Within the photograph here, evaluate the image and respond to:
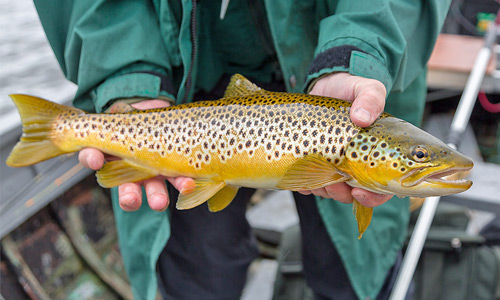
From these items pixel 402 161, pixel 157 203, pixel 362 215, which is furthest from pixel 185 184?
pixel 402 161

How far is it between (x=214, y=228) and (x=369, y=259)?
2.41 ft

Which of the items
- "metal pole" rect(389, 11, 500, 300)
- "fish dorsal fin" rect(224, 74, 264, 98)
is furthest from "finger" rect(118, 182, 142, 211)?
"metal pole" rect(389, 11, 500, 300)

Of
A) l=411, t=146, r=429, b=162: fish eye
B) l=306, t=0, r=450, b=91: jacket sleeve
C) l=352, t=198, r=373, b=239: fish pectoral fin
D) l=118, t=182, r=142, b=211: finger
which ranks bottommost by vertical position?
l=118, t=182, r=142, b=211: finger

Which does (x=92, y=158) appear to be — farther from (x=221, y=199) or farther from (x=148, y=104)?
(x=221, y=199)

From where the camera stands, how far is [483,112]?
4875 mm

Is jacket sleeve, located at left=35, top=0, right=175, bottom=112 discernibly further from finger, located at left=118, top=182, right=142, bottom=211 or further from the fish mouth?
the fish mouth

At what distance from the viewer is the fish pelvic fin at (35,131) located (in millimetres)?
1686

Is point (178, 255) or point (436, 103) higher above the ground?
point (178, 255)

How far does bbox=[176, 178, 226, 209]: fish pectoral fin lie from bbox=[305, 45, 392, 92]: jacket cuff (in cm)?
53

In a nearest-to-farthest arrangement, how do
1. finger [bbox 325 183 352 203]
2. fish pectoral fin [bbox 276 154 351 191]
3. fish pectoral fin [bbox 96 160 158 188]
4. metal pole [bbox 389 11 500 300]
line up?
fish pectoral fin [bbox 276 154 351 191], finger [bbox 325 183 352 203], fish pectoral fin [bbox 96 160 158 188], metal pole [bbox 389 11 500 300]

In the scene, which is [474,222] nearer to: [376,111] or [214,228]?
[214,228]

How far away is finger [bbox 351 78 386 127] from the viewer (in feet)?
4.11

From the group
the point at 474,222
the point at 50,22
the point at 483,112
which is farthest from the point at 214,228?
the point at 483,112

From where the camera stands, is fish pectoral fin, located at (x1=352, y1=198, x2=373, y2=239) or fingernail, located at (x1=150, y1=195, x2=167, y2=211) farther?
fingernail, located at (x1=150, y1=195, x2=167, y2=211)
